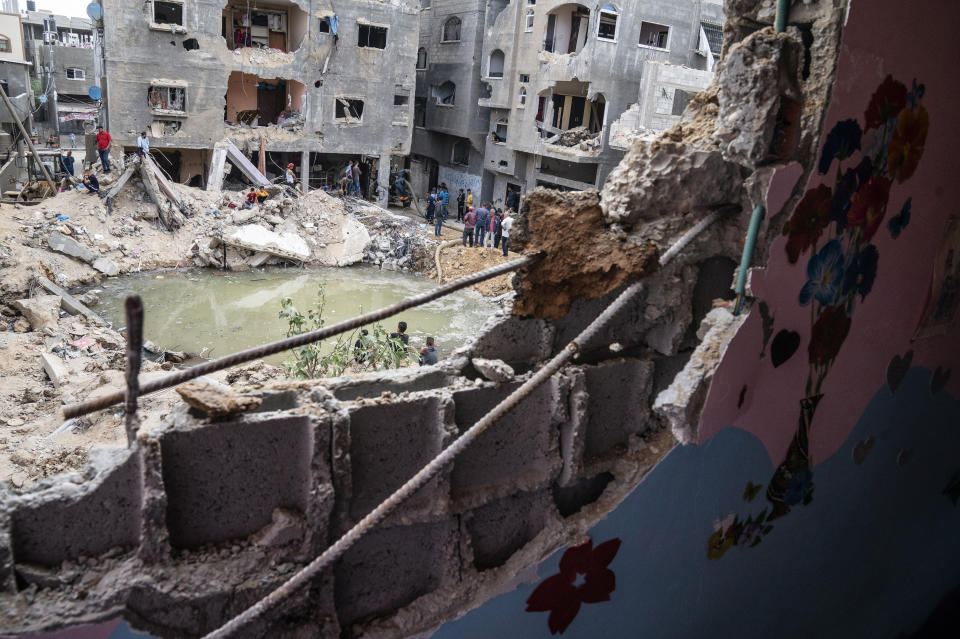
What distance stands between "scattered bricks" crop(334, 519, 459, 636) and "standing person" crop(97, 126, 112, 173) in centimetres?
1767

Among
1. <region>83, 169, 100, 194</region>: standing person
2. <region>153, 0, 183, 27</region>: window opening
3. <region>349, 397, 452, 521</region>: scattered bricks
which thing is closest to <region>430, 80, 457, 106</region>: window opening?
<region>153, 0, 183, 27</region>: window opening

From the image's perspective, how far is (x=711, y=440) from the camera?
136 inches

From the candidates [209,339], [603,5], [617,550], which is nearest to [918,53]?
[617,550]

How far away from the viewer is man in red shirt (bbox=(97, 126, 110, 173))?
17.4m

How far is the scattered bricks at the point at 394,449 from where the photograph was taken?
3.29m

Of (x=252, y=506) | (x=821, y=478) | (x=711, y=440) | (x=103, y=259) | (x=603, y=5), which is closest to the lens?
(x=252, y=506)

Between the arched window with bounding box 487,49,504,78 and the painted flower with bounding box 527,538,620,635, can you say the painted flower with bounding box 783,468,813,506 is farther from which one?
the arched window with bounding box 487,49,504,78

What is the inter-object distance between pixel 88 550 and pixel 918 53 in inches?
187

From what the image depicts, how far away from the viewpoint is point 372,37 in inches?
870

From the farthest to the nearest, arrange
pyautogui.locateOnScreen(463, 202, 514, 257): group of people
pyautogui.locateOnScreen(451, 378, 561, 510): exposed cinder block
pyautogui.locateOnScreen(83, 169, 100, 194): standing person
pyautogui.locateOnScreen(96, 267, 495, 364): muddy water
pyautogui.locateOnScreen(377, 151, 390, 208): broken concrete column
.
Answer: pyautogui.locateOnScreen(377, 151, 390, 208): broken concrete column
pyautogui.locateOnScreen(463, 202, 514, 257): group of people
pyautogui.locateOnScreen(83, 169, 100, 194): standing person
pyautogui.locateOnScreen(96, 267, 495, 364): muddy water
pyautogui.locateOnScreen(451, 378, 561, 510): exposed cinder block

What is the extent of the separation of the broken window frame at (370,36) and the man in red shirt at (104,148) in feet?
26.9

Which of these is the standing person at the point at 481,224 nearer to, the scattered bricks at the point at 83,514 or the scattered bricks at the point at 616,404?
the scattered bricks at the point at 616,404

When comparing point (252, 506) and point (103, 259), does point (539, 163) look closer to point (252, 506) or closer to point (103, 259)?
point (103, 259)

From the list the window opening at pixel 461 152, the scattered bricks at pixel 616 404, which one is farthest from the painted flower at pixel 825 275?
the window opening at pixel 461 152
